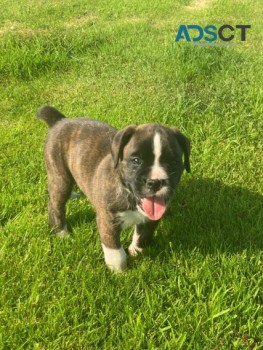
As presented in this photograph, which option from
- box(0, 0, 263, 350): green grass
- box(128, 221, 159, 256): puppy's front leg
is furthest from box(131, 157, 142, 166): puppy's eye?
box(0, 0, 263, 350): green grass

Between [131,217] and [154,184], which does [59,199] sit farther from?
[154,184]

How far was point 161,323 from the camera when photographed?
10.5 ft

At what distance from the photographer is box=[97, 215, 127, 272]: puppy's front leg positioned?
11.3ft

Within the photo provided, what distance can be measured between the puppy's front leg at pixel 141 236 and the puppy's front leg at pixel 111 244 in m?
0.25

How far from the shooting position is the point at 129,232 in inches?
163

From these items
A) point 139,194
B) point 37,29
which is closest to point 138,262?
point 139,194

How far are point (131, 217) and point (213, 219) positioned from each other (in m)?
1.20

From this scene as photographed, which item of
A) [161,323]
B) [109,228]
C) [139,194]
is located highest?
[139,194]

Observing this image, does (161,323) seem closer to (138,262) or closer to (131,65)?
(138,262)

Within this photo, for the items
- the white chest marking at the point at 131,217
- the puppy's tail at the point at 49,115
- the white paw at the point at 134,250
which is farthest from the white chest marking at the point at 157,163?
the puppy's tail at the point at 49,115

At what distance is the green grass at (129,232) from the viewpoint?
319cm

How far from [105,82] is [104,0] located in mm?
5411

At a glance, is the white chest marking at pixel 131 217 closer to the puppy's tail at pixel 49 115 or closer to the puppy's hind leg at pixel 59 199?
the puppy's hind leg at pixel 59 199

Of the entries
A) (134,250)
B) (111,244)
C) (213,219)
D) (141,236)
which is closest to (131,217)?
(111,244)
